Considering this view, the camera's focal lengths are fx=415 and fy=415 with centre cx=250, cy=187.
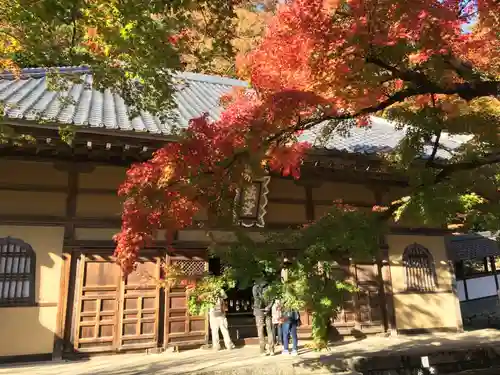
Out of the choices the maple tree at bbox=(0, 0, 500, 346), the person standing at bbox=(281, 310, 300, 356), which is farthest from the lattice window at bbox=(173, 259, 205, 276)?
the maple tree at bbox=(0, 0, 500, 346)

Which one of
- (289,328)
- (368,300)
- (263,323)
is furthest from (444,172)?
(368,300)

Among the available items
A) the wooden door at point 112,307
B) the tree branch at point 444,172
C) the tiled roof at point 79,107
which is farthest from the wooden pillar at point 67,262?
the tree branch at point 444,172

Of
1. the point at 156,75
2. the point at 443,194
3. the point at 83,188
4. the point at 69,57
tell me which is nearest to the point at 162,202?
the point at 156,75

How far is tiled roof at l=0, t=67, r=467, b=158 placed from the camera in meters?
6.89

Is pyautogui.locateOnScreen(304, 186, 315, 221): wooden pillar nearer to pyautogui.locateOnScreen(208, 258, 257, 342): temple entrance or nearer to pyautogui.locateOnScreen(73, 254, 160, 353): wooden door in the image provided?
pyautogui.locateOnScreen(208, 258, 257, 342): temple entrance

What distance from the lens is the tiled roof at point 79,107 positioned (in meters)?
6.76

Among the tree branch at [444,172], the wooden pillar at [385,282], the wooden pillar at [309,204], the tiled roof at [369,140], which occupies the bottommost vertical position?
the wooden pillar at [385,282]

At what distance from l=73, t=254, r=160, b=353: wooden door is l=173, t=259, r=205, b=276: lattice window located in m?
0.52

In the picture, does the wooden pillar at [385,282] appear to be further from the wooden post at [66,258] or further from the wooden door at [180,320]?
the wooden post at [66,258]

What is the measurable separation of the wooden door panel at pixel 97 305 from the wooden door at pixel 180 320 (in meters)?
0.96

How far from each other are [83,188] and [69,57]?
13.9ft

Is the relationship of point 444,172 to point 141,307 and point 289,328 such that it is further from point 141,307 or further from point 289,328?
point 141,307

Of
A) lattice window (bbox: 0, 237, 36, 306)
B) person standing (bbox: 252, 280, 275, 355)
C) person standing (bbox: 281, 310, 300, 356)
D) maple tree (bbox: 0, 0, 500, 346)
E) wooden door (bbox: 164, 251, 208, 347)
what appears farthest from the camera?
wooden door (bbox: 164, 251, 208, 347)

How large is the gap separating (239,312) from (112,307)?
15.9 feet
